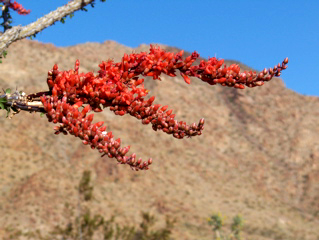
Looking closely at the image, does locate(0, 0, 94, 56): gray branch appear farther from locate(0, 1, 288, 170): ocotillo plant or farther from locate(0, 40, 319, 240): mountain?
locate(0, 40, 319, 240): mountain

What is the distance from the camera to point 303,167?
3076 inches

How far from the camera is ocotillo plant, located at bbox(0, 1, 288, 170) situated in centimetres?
398

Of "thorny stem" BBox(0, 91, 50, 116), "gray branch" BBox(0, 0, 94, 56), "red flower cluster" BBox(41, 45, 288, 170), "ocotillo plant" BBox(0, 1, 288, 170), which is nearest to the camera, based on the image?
"red flower cluster" BBox(41, 45, 288, 170)

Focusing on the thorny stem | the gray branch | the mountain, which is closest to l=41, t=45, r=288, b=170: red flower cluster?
the thorny stem

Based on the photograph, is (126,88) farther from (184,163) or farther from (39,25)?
(184,163)

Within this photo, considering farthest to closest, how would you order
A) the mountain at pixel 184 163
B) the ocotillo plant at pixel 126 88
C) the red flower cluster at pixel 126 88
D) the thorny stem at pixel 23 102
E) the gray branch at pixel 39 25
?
the mountain at pixel 184 163 < the gray branch at pixel 39 25 < the thorny stem at pixel 23 102 < the ocotillo plant at pixel 126 88 < the red flower cluster at pixel 126 88

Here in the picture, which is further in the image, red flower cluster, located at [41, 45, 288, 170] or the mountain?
the mountain

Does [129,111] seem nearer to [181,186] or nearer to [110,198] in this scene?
[110,198]

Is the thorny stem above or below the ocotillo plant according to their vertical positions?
below

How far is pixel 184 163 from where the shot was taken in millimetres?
67562

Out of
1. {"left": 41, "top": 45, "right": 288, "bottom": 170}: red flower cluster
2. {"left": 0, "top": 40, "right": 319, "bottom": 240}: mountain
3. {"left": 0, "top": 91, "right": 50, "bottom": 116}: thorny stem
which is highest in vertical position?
{"left": 0, "top": 40, "right": 319, "bottom": 240}: mountain

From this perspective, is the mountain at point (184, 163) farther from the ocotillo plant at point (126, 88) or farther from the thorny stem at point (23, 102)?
the ocotillo plant at point (126, 88)

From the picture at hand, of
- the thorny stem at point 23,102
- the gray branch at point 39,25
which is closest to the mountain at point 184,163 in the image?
the gray branch at point 39,25

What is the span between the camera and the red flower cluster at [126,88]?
12.6ft
